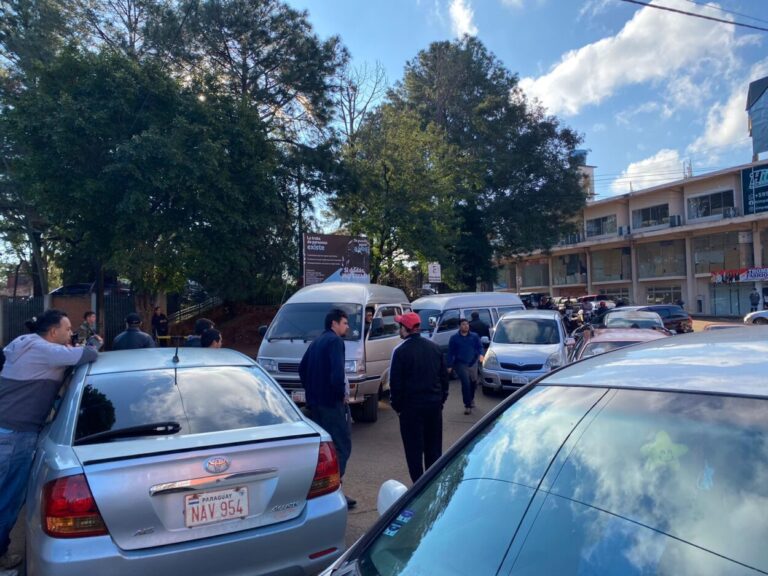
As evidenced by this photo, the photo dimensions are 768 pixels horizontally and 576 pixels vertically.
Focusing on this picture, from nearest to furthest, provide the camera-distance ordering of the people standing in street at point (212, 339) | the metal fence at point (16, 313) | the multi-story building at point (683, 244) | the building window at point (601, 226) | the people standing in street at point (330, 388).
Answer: the people standing in street at point (330, 388) < the people standing in street at point (212, 339) < the metal fence at point (16, 313) < the multi-story building at point (683, 244) < the building window at point (601, 226)

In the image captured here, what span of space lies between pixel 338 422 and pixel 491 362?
6.60 m

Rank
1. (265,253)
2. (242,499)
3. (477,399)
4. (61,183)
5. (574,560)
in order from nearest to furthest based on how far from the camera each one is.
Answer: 1. (574,560)
2. (242,499)
3. (477,399)
4. (61,183)
5. (265,253)

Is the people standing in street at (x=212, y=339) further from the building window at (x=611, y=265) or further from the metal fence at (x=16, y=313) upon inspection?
the building window at (x=611, y=265)

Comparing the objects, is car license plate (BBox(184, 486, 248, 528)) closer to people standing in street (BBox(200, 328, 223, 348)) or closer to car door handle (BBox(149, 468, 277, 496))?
car door handle (BBox(149, 468, 277, 496))

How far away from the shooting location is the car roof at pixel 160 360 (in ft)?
13.6

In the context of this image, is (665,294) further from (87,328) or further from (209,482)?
(209,482)

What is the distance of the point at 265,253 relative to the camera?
862 inches

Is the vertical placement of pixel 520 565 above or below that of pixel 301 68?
below

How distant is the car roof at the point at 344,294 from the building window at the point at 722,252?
132 ft

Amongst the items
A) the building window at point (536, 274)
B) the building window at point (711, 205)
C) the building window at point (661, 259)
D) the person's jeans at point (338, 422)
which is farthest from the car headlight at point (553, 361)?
the building window at point (536, 274)

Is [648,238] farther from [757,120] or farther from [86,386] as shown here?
[86,386]

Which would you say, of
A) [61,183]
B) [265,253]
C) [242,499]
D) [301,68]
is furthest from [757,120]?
[242,499]

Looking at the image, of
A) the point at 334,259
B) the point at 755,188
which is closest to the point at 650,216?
→ the point at 755,188

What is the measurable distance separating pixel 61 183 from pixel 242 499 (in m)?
15.7
